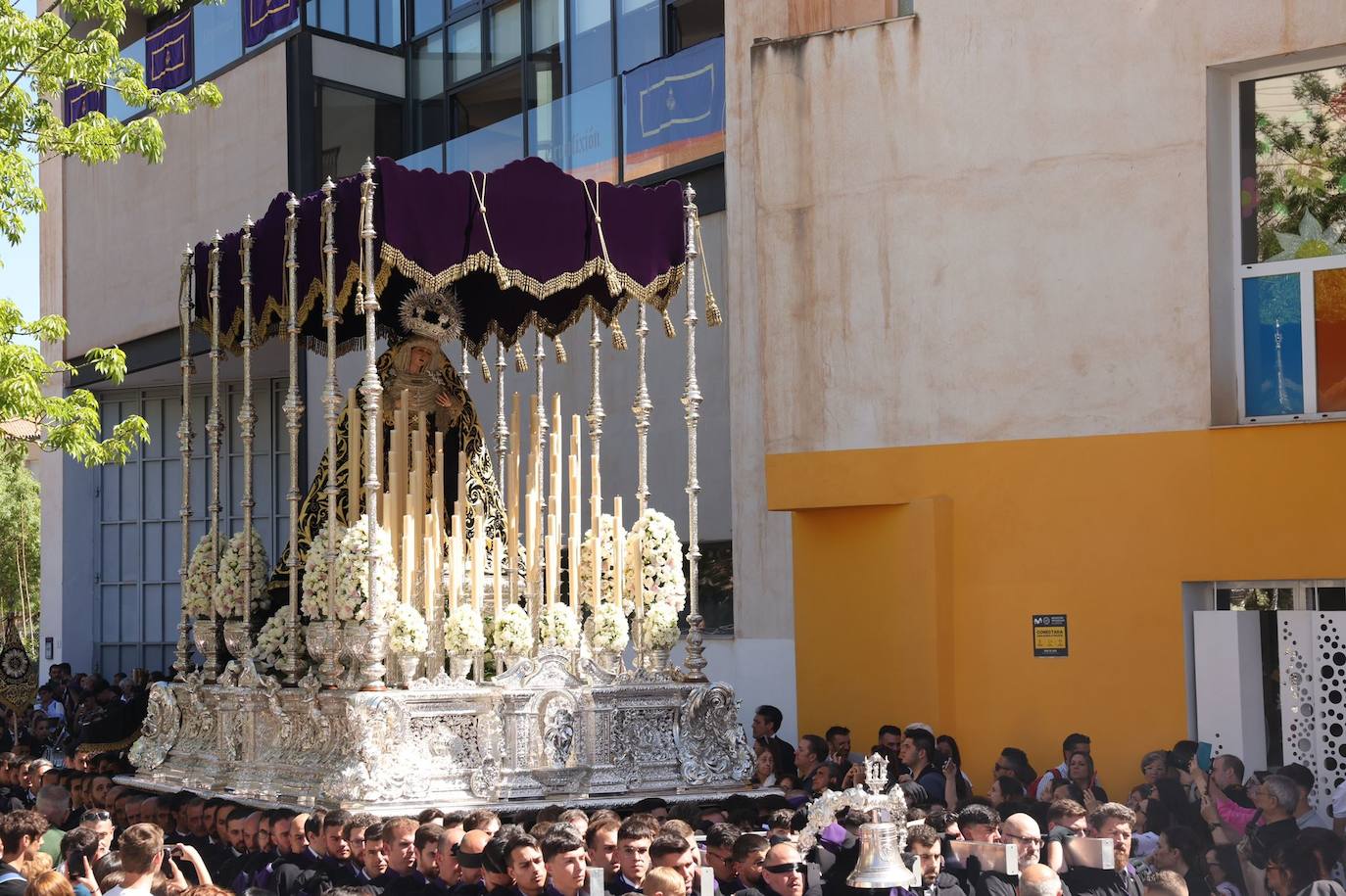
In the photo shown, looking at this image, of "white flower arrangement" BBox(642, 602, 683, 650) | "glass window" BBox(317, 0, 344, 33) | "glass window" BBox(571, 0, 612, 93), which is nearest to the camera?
"white flower arrangement" BBox(642, 602, 683, 650)

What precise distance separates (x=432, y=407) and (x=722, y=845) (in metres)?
5.38

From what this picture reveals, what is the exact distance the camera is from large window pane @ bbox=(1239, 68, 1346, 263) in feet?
37.1

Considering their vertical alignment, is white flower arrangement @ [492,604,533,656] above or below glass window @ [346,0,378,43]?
below

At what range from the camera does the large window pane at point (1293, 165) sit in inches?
445

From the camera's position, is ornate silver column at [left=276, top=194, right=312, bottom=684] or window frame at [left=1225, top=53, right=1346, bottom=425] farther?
window frame at [left=1225, top=53, right=1346, bottom=425]

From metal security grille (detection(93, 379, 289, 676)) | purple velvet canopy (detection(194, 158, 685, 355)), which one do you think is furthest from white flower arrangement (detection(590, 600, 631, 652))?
metal security grille (detection(93, 379, 289, 676))

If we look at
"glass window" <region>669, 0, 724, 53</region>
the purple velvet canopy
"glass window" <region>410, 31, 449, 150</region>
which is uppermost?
"glass window" <region>410, 31, 449, 150</region>

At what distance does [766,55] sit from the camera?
13.1 metres

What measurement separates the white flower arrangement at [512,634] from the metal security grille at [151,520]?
40.7ft

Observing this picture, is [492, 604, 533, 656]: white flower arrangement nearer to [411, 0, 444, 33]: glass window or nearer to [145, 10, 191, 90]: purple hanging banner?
[411, 0, 444, 33]: glass window

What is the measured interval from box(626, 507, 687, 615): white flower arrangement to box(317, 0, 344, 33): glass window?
1049 centimetres

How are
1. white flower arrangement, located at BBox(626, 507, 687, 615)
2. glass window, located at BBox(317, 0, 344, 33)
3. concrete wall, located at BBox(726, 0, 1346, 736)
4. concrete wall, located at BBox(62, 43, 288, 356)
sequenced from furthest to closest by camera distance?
concrete wall, located at BBox(62, 43, 288, 356), glass window, located at BBox(317, 0, 344, 33), concrete wall, located at BBox(726, 0, 1346, 736), white flower arrangement, located at BBox(626, 507, 687, 615)

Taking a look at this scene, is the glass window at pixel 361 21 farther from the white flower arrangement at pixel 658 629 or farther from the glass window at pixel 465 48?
the white flower arrangement at pixel 658 629

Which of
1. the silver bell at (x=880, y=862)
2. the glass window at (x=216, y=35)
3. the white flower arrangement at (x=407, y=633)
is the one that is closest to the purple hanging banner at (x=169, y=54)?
the glass window at (x=216, y=35)
